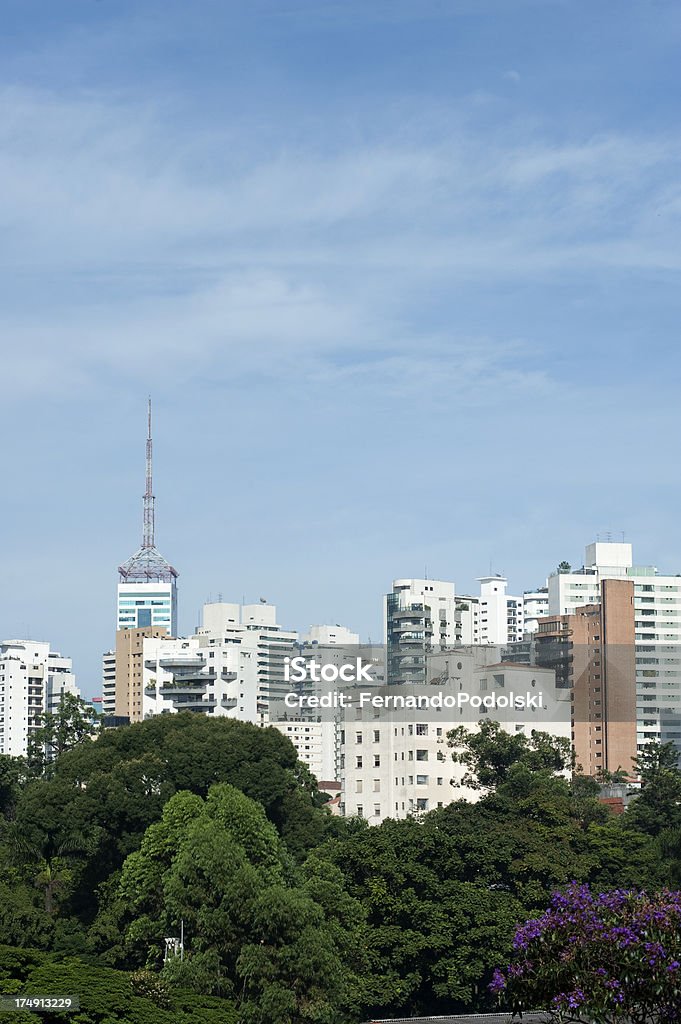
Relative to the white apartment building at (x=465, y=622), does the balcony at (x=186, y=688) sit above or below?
below

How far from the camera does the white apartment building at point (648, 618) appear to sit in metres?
162

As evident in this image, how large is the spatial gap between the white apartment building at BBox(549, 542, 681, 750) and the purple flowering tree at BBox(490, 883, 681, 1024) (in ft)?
421

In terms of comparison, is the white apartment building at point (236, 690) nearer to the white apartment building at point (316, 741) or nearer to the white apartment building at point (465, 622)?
the white apartment building at point (316, 741)

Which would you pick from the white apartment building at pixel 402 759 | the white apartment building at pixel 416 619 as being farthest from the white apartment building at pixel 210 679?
the white apartment building at pixel 402 759

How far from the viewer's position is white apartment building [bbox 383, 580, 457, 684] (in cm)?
18388

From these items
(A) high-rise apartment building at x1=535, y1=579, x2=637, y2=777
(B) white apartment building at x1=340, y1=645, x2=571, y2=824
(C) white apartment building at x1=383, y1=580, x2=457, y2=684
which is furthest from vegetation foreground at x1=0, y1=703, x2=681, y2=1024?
Result: (C) white apartment building at x1=383, y1=580, x2=457, y2=684

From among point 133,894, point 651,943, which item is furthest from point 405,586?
point 651,943

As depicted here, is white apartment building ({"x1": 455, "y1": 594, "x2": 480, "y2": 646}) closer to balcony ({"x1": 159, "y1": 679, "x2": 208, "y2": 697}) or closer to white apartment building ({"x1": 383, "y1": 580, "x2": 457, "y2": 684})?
white apartment building ({"x1": 383, "y1": 580, "x2": 457, "y2": 684})

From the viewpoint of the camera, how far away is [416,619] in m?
186

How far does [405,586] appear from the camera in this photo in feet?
620

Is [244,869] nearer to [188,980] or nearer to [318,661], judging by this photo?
[188,980]

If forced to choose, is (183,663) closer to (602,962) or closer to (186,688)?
(186,688)

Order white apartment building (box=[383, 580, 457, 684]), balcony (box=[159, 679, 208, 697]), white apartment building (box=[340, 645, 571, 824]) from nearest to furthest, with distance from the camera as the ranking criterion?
white apartment building (box=[340, 645, 571, 824]) < balcony (box=[159, 679, 208, 697]) < white apartment building (box=[383, 580, 457, 684])

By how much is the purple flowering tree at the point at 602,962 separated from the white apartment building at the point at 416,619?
151 metres
